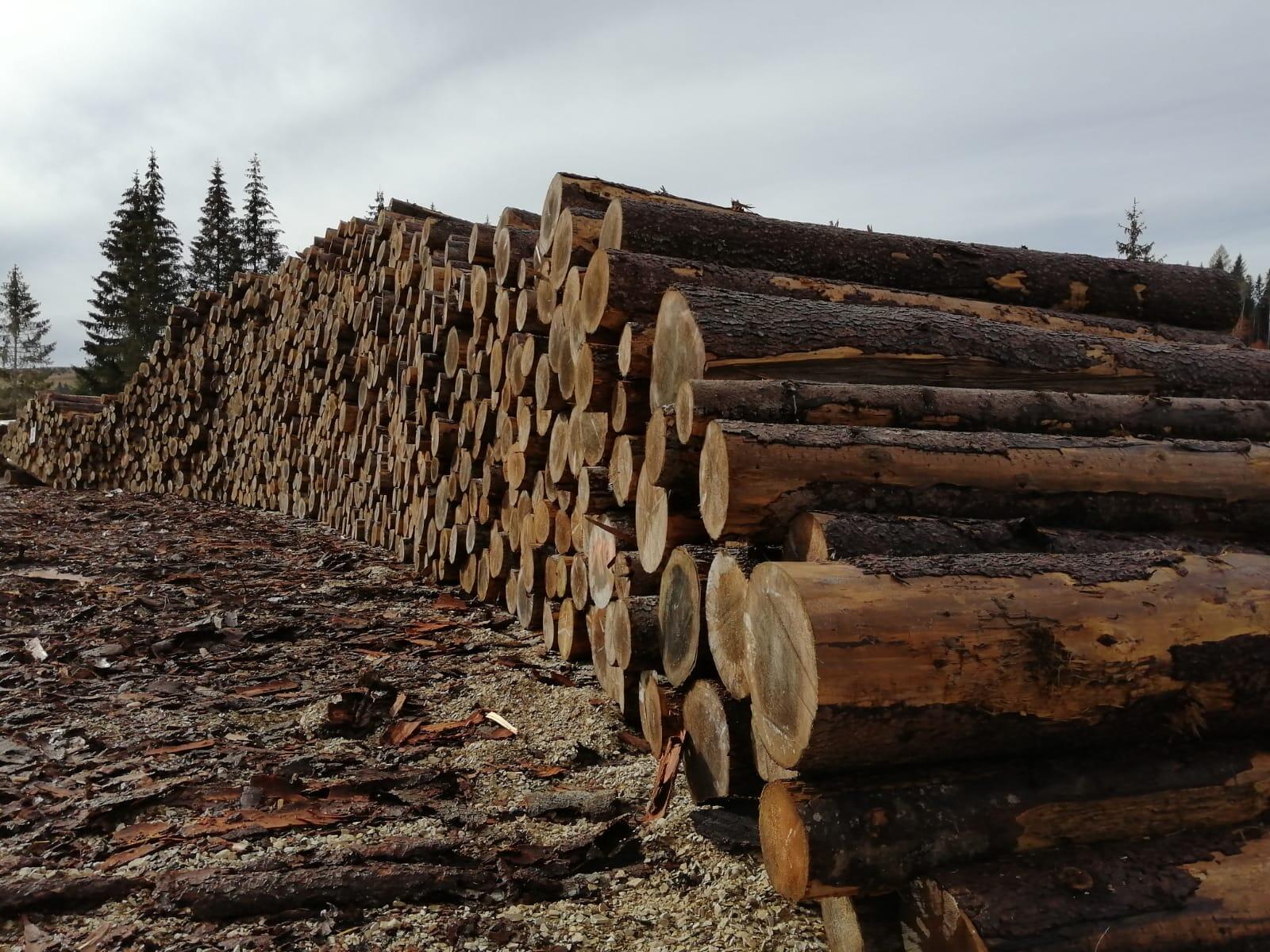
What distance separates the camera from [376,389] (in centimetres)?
750

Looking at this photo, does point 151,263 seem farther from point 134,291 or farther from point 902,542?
point 902,542

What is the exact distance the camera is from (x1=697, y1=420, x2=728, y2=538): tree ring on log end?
232 cm

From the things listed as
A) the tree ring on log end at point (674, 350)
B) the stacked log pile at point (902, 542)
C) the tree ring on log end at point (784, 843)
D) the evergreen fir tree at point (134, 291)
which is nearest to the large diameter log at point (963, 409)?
the stacked log pile at point (902, 542)

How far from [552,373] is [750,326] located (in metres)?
1.40

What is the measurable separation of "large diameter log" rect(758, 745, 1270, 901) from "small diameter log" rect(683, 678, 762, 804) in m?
0.51

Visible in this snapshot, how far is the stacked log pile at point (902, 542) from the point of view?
1702 mm

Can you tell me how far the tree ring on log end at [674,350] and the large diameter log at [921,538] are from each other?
73 centimetres

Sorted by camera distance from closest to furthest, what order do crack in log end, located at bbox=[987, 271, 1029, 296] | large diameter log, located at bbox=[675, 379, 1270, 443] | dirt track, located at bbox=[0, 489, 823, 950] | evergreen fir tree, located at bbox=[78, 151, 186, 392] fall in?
dirt track, located at bbox=[0, 489, 823, 950], large diameter log, located at bbox=[675, 379, 1270, 443], crack in log end, located at bbox=[987, 271, 1029, 296], evergreen fir tree, located at bbox=[78, 151, 186, 392]

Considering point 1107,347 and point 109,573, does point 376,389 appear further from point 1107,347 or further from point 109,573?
point 1107,347

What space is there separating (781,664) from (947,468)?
3.18ft

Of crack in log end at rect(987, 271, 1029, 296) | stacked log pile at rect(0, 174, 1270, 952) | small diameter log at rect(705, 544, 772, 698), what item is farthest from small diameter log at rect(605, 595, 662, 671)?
crack in log end at rect(987, 271, 1029, 296)

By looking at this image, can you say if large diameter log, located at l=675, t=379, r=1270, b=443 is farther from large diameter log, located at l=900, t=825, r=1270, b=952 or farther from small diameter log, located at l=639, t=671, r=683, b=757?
large diameter log, located at l=900, t=825, r=1270, b=952

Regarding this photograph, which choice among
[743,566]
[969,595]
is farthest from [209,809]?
[969,595]

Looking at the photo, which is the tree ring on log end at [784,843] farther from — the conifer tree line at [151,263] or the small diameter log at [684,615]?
the conifer tree line at [151,263]
